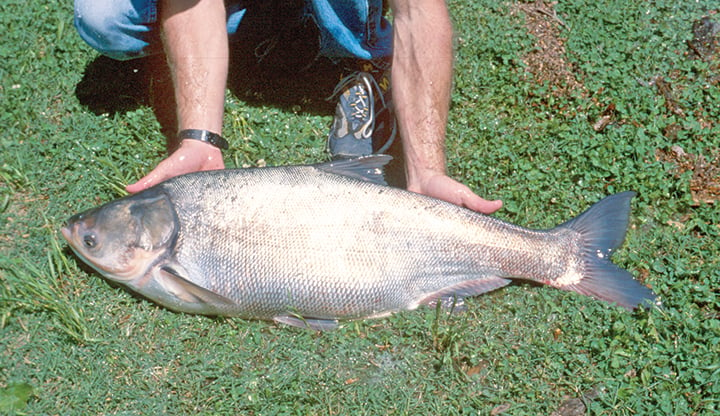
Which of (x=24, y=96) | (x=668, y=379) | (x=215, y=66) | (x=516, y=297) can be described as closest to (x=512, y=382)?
(x=516, y=297)

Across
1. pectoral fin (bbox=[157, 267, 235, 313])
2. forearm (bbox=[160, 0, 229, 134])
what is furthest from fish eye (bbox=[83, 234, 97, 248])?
forearm (bbox=[160, 0, 229, 134])

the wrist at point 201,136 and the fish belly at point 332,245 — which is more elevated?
the wrist at point 201,136

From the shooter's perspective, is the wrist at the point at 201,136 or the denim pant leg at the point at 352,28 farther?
the denim pant leg at the point at 352,28

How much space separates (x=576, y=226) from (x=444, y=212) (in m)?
0.77

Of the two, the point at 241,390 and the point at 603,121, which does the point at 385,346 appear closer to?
the point at 241,390

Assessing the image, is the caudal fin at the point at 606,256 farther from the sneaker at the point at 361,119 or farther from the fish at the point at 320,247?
the sneaker at the point at 361,119

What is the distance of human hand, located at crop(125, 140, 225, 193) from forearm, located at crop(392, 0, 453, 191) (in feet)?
4.09

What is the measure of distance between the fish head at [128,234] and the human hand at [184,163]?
1.04ft

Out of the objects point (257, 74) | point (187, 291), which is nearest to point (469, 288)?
point (187, 291)

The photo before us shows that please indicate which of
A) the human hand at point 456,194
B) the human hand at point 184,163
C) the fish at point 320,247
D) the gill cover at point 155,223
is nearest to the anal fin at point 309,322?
the fish at point 320,247

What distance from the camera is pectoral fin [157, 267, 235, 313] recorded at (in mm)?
3539

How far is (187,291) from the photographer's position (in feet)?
11.8

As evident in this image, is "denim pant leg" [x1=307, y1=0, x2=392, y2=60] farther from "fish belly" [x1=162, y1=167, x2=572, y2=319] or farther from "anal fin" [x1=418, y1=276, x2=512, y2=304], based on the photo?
"anal fin" [x1=418, y1=276, x2=512, y2=304]

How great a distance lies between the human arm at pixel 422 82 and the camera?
422cm
